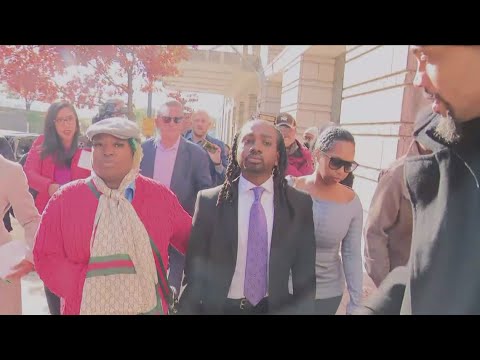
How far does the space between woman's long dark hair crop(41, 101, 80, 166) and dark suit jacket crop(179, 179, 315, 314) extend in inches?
31.3

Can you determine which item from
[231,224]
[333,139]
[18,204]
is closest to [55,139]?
[18,204]

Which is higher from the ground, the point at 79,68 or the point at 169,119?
the point at 79,68

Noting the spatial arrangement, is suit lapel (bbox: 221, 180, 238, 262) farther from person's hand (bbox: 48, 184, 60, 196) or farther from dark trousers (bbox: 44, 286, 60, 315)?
dark trousers (bbox: 44, 286, 60, 315)

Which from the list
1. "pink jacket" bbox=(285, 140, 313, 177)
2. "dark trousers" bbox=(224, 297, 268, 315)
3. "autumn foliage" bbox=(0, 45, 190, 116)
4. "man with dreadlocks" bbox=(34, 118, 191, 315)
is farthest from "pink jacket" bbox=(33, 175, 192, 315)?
"pink jacket" bbox=(285, 140, 313, 177)

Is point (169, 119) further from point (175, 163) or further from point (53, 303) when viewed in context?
point (53, 303)

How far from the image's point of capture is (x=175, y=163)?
233 centimetres

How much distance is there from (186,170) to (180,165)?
45 millimetres

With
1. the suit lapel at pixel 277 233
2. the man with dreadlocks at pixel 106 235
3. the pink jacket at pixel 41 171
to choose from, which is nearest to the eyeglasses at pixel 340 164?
the suit lapel at pixel 277 233

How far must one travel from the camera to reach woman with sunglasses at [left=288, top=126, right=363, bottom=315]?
6.81 ft

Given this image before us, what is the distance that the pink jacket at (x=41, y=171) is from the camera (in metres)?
2.15

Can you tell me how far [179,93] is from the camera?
238cm

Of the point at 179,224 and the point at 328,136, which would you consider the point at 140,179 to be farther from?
the point at 328,136

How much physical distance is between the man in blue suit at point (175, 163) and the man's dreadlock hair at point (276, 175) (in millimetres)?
315
